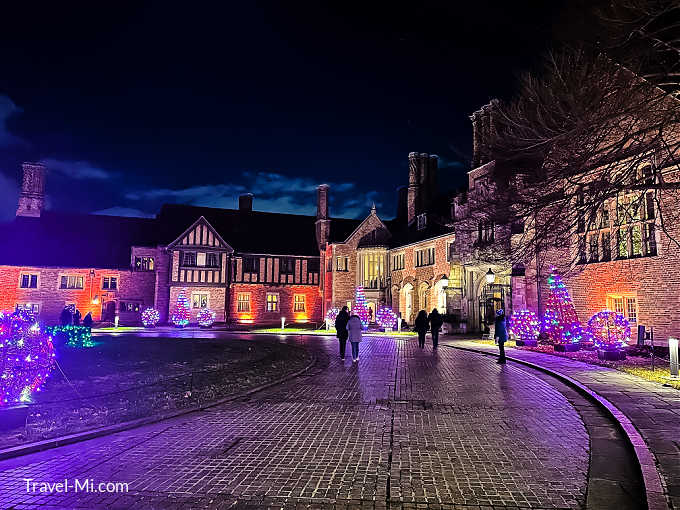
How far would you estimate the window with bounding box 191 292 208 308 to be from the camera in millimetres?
40594

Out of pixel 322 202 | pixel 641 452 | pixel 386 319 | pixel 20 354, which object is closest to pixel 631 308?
pixel 641 452

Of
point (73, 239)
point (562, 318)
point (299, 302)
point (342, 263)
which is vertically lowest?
point (562, 318)

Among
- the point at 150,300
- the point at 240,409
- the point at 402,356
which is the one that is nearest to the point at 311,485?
the point at 240,409

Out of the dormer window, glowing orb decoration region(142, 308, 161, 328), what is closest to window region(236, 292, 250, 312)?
glowing orb decoration region(142, 308, 161, 328)

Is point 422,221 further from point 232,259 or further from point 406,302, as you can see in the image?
point 232,259

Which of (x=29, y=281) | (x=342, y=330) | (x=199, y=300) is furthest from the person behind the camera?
(x=199, y=300)

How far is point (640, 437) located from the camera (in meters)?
6.22

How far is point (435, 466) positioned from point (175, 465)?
9.89 feet

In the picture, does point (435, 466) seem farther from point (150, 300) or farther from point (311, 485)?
point (150, 300)

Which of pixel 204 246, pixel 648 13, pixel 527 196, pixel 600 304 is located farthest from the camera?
pixel 204 246

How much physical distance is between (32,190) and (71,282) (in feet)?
33.1

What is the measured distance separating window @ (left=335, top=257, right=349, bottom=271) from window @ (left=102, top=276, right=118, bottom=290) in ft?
64.3

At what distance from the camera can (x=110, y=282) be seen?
41.5 meters

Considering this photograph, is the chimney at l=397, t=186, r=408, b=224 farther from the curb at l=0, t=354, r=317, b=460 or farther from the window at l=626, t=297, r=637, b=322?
the curb at l=0, t=354, r=317, b=460
